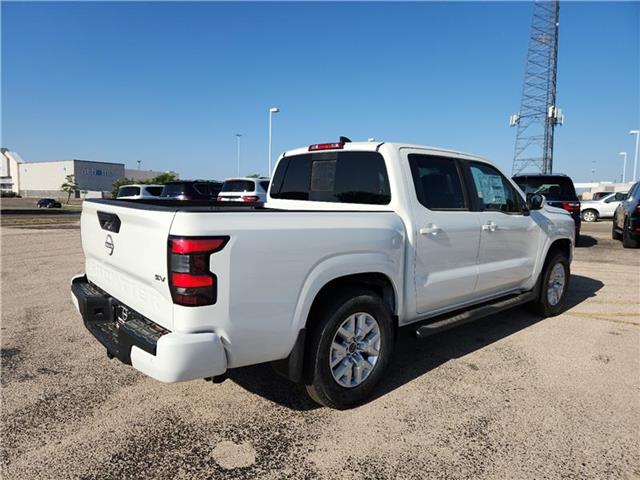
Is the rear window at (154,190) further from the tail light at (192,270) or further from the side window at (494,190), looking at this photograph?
the tail light at (192,270)

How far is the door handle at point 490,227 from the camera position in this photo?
420 cm

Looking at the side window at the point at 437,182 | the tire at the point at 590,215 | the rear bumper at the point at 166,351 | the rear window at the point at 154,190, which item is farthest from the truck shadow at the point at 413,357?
the tire at the point at 590,215

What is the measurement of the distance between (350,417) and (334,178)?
2047 millimetres

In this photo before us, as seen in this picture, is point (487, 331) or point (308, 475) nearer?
point (308, 475)

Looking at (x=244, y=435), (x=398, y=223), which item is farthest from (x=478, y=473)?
(x=398, y=223)

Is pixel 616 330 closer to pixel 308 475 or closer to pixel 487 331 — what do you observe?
pixel 487 331

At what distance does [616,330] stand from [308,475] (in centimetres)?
439

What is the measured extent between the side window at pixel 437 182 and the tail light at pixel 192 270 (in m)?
1.93

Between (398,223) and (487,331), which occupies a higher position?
(398,223)

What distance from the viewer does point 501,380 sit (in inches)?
147

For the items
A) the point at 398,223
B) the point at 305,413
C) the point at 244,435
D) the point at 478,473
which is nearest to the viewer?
the point at 478,473

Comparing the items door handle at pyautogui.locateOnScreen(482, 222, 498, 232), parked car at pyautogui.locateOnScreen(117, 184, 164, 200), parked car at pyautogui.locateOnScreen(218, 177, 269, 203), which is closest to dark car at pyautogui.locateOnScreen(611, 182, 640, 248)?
door handle at pyautogui.locateOnScreen(482, 222, 498, 232)

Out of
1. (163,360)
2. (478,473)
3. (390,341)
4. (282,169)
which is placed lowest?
(478,473)

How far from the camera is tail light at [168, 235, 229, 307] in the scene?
2.36 m
